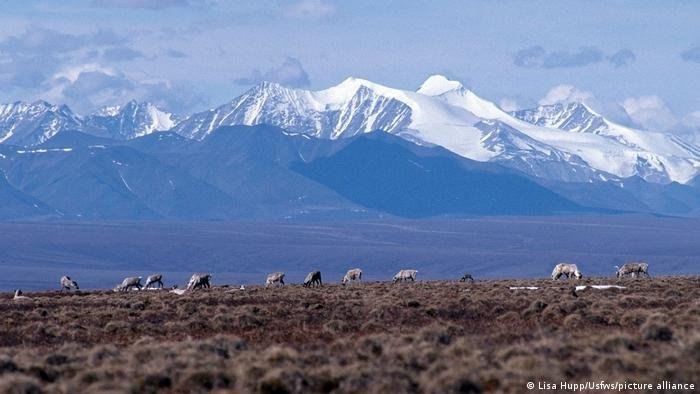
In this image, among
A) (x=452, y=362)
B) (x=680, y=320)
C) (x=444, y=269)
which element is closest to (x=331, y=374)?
(x=452, y=362)

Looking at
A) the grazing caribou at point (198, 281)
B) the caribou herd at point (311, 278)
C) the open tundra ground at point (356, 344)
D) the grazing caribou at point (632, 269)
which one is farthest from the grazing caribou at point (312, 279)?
the open tundra ground at point (356, 344)

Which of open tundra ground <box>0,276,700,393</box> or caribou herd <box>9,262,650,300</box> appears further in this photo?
caribou herd <box>9,262,650,300</box>

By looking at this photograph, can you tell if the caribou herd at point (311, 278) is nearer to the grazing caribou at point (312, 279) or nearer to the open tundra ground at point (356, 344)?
the grazing caribou at point (312, 279)

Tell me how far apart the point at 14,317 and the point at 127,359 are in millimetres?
14997

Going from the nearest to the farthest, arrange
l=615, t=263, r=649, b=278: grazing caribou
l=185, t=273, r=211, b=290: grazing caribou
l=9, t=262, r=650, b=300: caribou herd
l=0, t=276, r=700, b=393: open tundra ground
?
l=0, t=276, r=700, b=393: open tundra ground → l=185, t=273, r=211, b=290: grazing caribou → l=9, t=262, r=650, b=300: caribou herd → l=615, t=263, r=649, b=278: grazing caribou

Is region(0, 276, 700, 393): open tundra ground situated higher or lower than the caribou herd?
lower

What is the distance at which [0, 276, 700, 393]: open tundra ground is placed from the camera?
19031mm

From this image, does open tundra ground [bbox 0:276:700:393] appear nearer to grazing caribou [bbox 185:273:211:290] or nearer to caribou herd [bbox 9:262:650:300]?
grazing caribou [bbox 185:273:211:290]

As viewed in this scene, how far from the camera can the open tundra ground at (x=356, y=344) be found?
62.4ft

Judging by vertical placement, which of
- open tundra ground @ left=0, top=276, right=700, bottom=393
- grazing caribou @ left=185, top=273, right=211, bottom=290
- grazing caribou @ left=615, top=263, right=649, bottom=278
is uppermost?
grazing caribou @ left=615, top=263, right=649, bottom=278

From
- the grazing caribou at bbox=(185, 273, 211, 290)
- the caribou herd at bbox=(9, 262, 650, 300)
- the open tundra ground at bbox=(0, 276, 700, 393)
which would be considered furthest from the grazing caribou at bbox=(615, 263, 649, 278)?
the open tundra ground at bbox=(0, 276, 700, 393)

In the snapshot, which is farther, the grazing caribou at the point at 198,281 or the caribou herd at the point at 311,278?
the caribou herd at the point at 311,278

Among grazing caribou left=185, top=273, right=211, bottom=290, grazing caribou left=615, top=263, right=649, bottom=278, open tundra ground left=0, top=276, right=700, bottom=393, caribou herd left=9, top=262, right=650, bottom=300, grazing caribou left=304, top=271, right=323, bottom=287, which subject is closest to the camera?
open tundra ground left=0, top=276, right=700, bottom=393

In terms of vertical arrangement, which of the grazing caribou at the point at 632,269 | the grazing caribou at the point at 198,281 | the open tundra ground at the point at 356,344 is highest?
the grazing caribou at the point at 632,269
